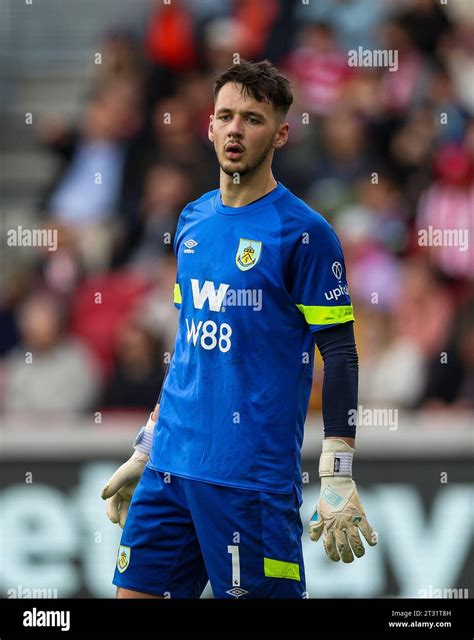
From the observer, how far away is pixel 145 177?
946cm

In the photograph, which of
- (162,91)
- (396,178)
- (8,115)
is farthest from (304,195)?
(8,115)

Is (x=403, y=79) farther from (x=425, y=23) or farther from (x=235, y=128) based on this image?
(x=235, y=128)

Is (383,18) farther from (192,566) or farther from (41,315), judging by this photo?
(192,566)

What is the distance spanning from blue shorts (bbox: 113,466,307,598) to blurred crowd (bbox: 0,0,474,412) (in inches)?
141

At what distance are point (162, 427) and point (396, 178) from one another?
5041 mm

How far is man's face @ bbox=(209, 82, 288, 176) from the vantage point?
182 inches

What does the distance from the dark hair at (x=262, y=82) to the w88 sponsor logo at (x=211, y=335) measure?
793 mm

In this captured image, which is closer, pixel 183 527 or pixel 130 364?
pixel 183 527

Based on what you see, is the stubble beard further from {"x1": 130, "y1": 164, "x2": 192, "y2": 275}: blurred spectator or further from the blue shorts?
{"x1": 130, "y1": 164, "x2": 192, "y2": 275}: blurred spectator

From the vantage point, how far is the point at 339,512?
174 inches

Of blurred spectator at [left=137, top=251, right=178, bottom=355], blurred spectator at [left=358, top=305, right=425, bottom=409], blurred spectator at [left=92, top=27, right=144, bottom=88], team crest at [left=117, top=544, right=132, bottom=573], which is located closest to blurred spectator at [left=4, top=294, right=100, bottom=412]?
blurred spectator at [left=137, top=251, right=178, bottom=355]
